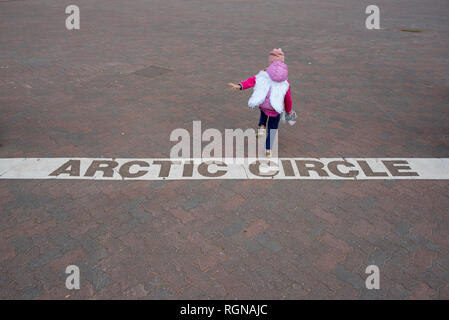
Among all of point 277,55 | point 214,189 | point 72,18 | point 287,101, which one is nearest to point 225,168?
point 214,189

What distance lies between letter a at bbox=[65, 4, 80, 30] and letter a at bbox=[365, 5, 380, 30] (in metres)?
13.7

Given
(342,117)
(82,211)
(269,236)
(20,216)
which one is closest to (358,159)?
(342,117)

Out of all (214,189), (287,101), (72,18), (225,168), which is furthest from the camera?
(72,18)

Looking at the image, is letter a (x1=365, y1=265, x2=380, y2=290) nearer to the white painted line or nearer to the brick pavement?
the brick pavement

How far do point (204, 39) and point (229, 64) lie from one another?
12.0 feet

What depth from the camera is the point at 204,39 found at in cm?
1371

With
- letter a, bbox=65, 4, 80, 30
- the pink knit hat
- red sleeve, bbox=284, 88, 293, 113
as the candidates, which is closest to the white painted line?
red sleeve, bbox=284, 88, 293, 113

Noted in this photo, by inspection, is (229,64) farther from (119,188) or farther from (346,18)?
(346,18)

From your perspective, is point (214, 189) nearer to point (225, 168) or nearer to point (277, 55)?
point (225, 168)

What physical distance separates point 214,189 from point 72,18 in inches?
645

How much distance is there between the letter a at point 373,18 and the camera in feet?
54.7

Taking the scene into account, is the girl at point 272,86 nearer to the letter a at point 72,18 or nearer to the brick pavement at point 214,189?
the brick pavement at point 214,189

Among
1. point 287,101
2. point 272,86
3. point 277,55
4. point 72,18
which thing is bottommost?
point 287,101

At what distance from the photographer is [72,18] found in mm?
17406
